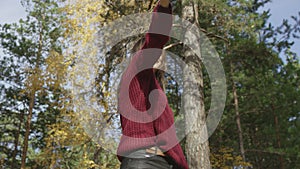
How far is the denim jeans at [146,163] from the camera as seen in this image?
131 centimetres

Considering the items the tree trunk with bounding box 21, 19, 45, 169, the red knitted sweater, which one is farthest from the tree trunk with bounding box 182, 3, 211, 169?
the tree trunk with bounding box 21, 19, 45, 169

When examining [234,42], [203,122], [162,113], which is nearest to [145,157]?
[162,113]

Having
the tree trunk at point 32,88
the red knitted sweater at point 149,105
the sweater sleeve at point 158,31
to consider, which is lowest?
the red knitted sweater at point 149,105

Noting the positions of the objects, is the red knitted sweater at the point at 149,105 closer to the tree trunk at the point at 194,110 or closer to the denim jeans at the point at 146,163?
the denim jeans at the point at 146,163

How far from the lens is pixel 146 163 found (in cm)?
131

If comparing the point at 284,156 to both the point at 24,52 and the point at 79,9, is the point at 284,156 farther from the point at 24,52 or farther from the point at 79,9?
the point at 24,52

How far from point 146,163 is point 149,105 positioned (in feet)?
0.88

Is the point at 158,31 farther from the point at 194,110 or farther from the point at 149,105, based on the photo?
the point at 194,110

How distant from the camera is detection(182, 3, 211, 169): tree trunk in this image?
520cm

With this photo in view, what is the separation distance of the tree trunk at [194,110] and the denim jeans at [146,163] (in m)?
3.93

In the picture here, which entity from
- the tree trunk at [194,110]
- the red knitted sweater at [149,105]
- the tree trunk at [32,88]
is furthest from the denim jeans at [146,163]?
the tree trunk at [32,88]

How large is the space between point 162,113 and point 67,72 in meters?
6.87

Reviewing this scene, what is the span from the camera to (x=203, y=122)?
5.45 metres

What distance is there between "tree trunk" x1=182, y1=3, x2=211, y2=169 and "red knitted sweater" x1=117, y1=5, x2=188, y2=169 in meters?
3.86
